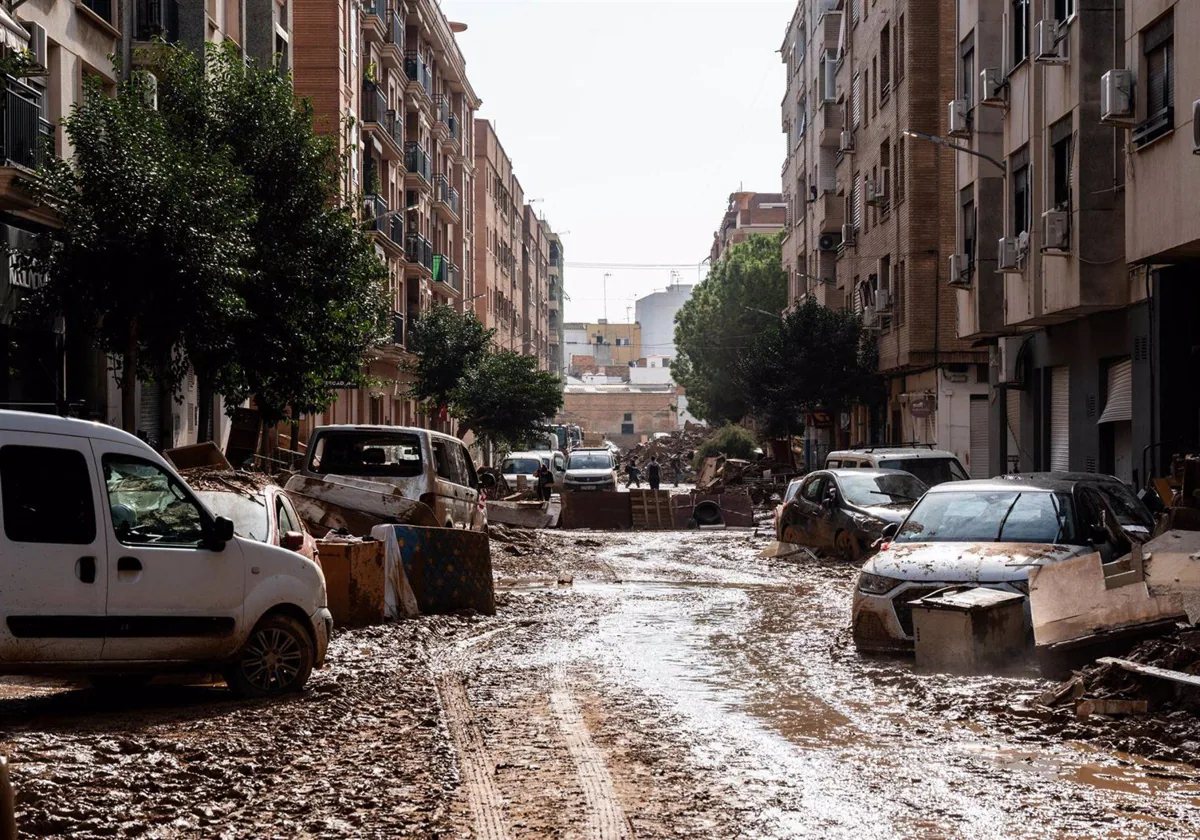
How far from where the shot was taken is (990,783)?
7.69 metres

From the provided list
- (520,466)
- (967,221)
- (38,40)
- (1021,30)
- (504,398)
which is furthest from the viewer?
(504,398)

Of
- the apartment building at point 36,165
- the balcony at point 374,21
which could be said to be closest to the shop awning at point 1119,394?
the apartment building at point 36,165

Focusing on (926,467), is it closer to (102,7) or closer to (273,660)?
(102,7)

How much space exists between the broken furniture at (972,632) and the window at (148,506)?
5463 mm

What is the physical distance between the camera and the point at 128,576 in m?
9.69

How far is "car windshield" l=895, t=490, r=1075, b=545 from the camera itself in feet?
43.6

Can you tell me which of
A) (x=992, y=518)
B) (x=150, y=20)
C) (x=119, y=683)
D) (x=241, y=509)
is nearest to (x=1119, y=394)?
(x=992, y=518)

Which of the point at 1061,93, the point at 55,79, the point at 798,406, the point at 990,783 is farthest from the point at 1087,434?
the point at 798,406

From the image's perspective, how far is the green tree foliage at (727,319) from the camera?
281ft

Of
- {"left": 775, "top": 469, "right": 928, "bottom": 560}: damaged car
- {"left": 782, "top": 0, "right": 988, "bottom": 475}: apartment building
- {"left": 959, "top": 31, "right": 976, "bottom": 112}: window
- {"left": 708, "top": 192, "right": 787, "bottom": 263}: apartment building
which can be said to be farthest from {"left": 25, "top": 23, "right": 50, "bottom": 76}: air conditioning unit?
{"left": 708, "top": 192, "right": 787, "bottom": 263}: apartment building

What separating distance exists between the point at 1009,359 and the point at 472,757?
26.0 meters

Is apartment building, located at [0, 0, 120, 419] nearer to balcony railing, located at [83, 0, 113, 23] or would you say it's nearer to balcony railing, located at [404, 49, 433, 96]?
balcony railing, located at [83, 0, 113, 23]

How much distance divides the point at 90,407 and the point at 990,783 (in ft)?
70.6

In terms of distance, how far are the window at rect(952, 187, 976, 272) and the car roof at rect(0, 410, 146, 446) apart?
2611 cm
